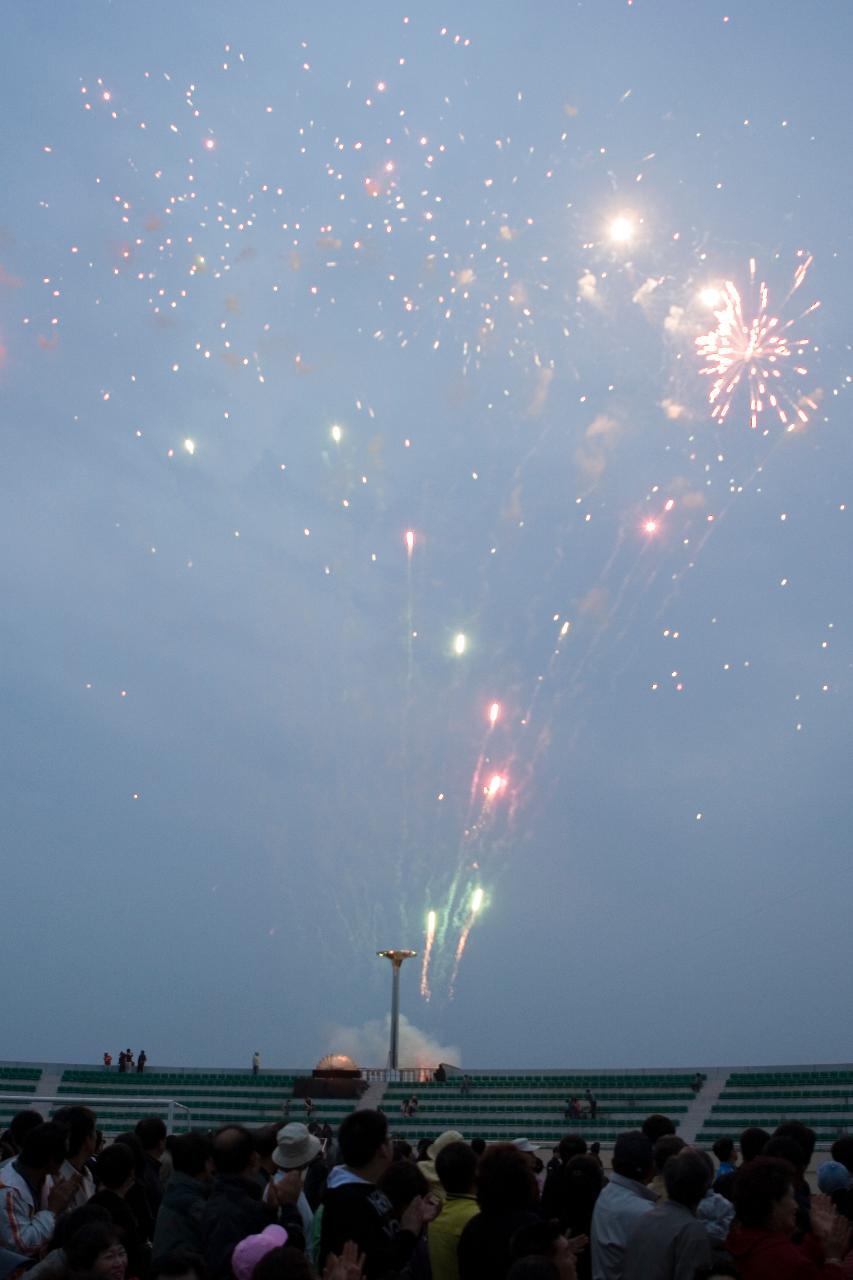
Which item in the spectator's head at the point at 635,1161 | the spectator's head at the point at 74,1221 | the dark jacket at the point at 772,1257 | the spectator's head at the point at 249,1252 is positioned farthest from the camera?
the spectator's head at the point at 635,1161

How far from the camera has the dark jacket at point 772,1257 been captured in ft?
16.3

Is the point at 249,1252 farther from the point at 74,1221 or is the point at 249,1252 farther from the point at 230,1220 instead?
the point at 74,1221

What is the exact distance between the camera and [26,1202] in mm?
6242

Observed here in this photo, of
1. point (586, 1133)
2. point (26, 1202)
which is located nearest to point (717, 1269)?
point (26, 1202)

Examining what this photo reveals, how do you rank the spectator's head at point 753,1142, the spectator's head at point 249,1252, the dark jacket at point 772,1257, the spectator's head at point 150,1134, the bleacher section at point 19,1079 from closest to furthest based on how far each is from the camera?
the spectator's head at point 249,1252, the dark jacket at point 772,1257, the spectator's head at point 753,1142, the spectator's head at point 150,1134, the bleacher section at point 19,1079

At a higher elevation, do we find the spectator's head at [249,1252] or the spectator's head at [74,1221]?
the spectator's head at [74,1221]

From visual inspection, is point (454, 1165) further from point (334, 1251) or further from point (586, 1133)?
point (586, 1133)

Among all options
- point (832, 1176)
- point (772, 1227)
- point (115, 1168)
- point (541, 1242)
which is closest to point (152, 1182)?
point (115, 1168)

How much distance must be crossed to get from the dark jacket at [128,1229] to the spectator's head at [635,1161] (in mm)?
2523

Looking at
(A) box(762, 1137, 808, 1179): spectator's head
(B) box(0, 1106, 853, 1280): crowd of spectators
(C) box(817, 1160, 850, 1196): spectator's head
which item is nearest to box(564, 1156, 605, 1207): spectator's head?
(B) box(0, 1106, 853, 1280): crowd of spectators

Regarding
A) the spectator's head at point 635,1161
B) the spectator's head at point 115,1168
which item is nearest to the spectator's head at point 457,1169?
the spectator's head at point 635,1161

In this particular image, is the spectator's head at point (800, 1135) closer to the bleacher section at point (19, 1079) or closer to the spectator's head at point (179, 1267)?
the spectator's head at point (179, 1267)

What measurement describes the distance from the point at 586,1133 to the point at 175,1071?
596 inches

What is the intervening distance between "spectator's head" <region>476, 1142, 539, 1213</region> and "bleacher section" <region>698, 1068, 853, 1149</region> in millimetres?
25361
